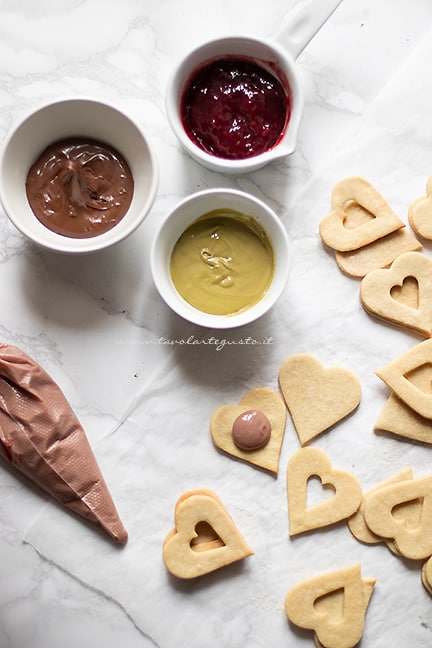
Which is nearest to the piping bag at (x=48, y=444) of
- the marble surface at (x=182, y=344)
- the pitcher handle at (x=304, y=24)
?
the marble surface at (x=182, y=344)

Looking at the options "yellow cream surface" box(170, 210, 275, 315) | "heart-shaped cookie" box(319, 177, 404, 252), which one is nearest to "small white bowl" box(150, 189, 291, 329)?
"yellow cream surface" box(170, 210, 275, 315)

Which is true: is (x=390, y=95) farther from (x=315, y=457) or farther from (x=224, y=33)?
(x=315, y=457)

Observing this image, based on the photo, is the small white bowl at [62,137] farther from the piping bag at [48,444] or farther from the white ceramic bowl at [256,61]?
the piping bag at [48,444]

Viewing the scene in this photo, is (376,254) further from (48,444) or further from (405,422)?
(48,444)

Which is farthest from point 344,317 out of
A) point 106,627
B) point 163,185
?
point 106,627

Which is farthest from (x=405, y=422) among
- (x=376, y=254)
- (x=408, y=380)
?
(x=376, y=254)

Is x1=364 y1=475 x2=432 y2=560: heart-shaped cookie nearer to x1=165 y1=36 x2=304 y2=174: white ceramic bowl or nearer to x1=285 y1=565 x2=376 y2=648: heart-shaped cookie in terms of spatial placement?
x1=285 y1=565 x2=376 y2=648: heart-shaped cookie
